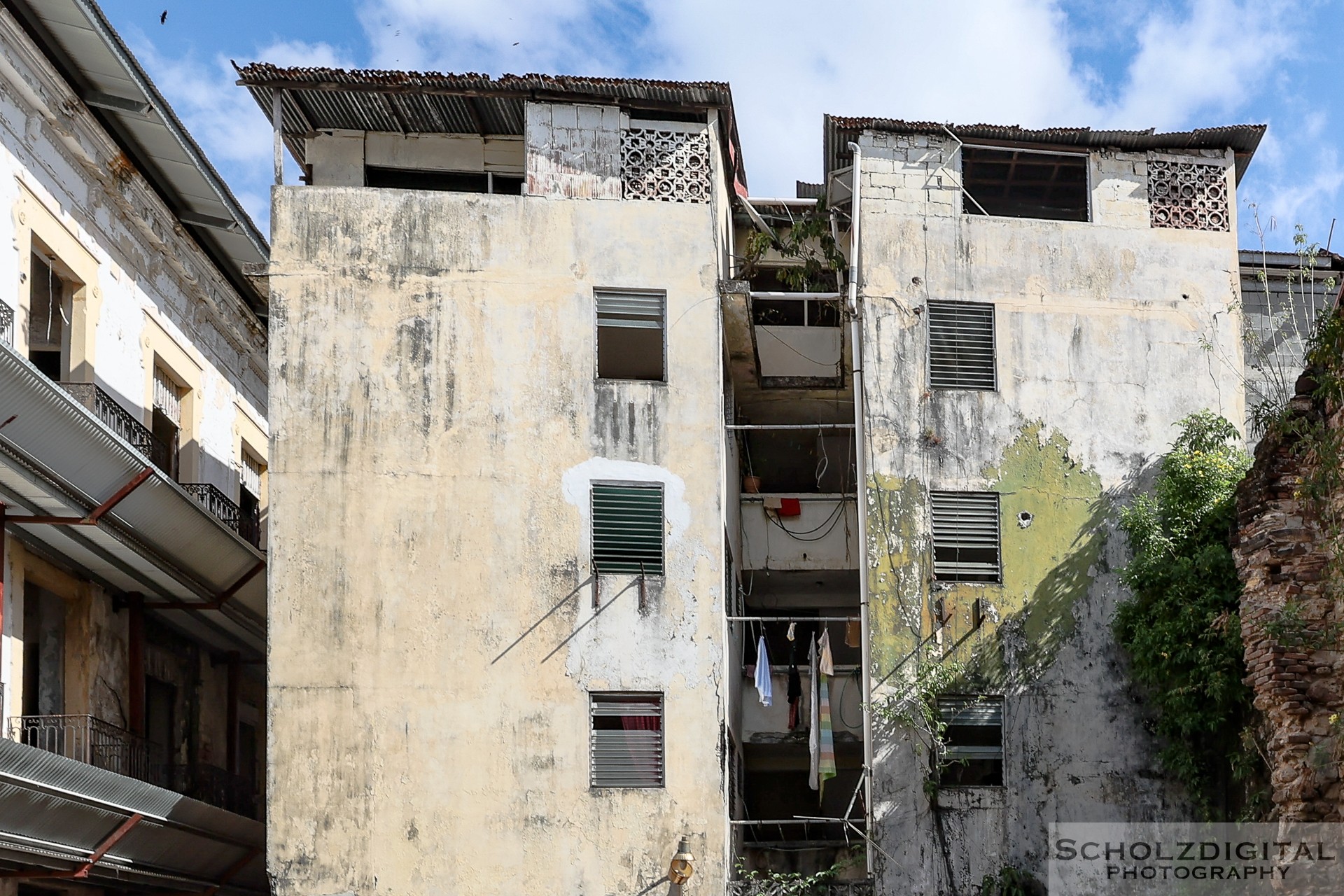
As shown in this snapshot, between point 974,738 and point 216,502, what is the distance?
445 inches

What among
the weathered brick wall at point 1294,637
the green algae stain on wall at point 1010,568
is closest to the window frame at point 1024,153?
the green algae stain on wall at point 1010,568

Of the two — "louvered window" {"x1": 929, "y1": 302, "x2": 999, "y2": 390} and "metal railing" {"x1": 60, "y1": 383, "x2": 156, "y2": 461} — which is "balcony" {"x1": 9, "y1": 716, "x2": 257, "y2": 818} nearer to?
"metal railing" {"x1": 60, "y1": 383, "x2": 156, "y2": 461}

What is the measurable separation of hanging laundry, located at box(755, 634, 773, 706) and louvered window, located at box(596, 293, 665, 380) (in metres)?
3.58

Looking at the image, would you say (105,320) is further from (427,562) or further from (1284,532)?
(1284,532)

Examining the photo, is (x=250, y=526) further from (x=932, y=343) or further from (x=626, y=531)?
(x=932, y=343)

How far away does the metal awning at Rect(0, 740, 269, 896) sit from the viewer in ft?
52.7

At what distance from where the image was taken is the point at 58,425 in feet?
55.2

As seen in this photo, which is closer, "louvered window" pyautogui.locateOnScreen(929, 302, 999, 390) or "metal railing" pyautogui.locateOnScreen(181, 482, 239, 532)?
"louvered window" pyautogui.locateOnScreen(929, 302, 999, 390)

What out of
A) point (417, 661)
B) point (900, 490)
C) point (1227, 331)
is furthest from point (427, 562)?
point (1227, 331)

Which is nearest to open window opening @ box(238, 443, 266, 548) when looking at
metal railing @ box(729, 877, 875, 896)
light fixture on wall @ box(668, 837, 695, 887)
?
light fixture on wall @ box(668, 837, 695, 887)

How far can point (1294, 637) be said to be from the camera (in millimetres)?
16812

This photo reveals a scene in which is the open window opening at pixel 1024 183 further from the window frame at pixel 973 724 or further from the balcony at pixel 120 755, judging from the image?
the balcony at pixel 120 755

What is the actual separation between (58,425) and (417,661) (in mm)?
4620

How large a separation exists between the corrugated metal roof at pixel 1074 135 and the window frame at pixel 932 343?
224 centimetres
